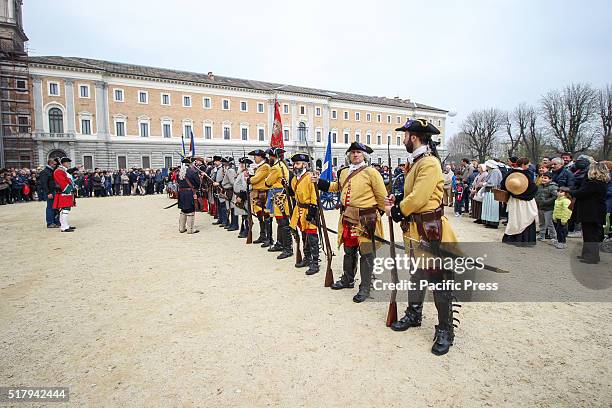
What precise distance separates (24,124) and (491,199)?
4510 cm

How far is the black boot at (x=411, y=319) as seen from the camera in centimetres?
351

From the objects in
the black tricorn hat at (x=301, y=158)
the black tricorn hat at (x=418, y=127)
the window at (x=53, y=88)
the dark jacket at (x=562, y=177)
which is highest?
the window at (x=53, y=88)

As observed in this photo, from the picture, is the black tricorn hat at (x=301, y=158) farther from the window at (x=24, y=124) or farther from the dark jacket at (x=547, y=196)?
the window at (x=24, y=124)

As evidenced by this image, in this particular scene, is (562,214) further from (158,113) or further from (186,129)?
(158,113)

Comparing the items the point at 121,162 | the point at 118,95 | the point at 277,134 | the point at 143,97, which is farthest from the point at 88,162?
the point at 277,134

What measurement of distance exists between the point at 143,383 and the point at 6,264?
5.31 metres

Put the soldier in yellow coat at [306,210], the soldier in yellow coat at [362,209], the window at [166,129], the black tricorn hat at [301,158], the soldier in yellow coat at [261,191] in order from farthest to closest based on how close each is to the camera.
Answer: the window at [166,129]
the soldier in yellow coat at [261,191]
the black tricorn hat at [301,158]
the soldier in yellow coat at [306,210]
the soldier in yellow coat at [362,209]

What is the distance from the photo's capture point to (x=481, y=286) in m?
4.80

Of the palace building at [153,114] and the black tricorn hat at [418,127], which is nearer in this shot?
the black tricorn hat at [418,127]

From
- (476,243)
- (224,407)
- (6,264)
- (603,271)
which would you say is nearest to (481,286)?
(603,271)

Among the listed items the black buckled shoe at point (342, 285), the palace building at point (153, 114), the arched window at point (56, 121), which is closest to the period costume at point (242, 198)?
the black buckled shoe at point (342, 285)

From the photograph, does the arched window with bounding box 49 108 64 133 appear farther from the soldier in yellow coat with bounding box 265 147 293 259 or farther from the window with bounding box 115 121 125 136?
the soldier in yellow coat with bounding box 265 147 293 259

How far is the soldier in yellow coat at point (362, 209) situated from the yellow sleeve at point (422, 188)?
101cm

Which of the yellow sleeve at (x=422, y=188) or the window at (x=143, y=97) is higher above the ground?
the window at (x=143, y=97)
